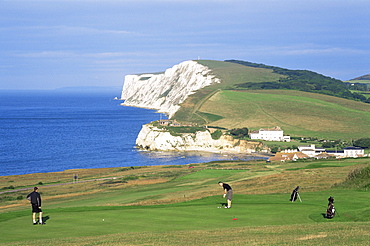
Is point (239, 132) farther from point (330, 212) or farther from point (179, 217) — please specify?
point (330, 212)

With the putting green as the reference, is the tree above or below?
above

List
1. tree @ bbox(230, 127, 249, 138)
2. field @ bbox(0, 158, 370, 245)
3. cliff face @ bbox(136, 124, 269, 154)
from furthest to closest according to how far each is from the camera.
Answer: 1. tree @ bbox(230, 127, 249, 138)
2. cliff face @ bbox(136, 124, 269, 154)
3. field @ bbox(0, 158, 370, 245)

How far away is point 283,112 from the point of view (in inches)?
5172

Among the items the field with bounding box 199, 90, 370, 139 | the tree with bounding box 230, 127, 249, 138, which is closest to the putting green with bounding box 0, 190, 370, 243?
the tree with bounding box 230, 127, 249, 138

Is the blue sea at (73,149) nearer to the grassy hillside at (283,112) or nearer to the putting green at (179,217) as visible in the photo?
the grassy hillside at (283,112)

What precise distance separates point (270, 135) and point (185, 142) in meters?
17.8

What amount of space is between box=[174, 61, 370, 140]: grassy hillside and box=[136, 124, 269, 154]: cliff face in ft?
38.4

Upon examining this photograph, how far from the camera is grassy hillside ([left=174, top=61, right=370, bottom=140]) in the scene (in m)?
117

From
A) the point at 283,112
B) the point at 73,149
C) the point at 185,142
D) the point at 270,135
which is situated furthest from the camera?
the point at 283,112

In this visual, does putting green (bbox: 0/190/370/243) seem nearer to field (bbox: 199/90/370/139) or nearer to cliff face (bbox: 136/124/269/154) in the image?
cliff face (bbox: 136/124/269/154)

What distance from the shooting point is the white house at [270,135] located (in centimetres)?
10719

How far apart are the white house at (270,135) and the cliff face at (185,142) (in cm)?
552

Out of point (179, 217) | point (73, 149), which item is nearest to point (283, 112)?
point (73, 149)

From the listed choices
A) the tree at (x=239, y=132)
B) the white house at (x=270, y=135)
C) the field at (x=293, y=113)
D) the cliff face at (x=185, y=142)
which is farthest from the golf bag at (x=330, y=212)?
the field at (x=293, y=113)
